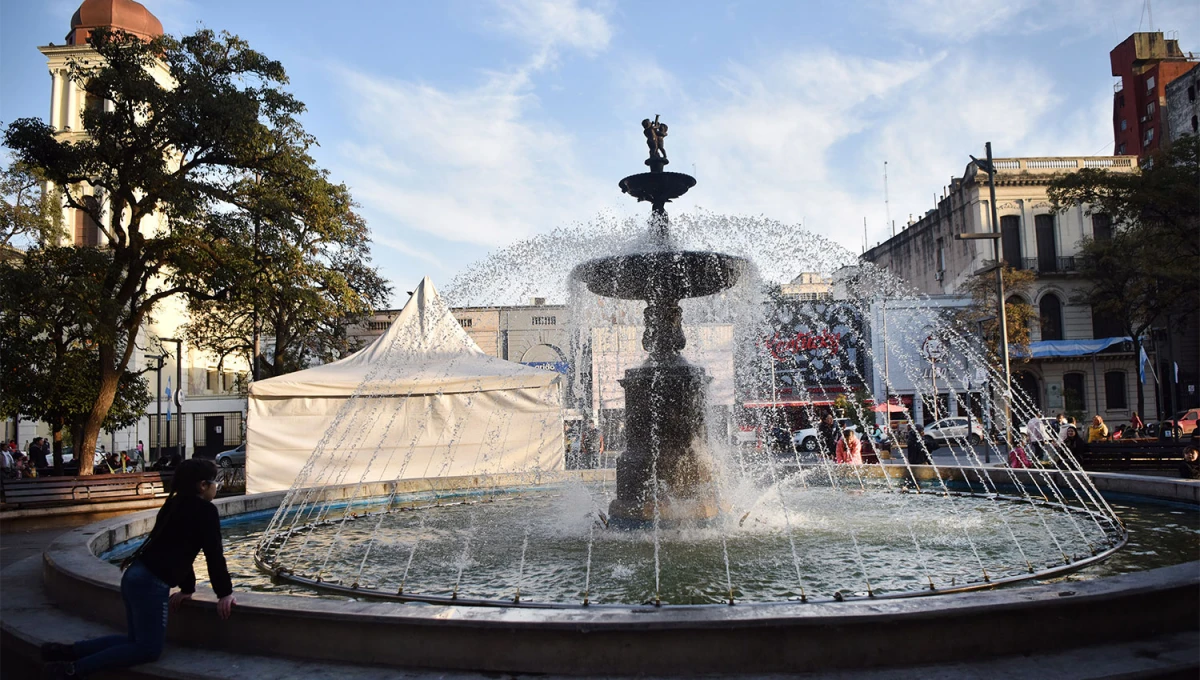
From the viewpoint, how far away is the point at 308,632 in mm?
3900

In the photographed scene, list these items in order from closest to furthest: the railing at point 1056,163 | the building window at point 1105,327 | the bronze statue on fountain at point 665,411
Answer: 1. the bronze statue on fountain at point 665,411
2. the building window at point 1105,327
3. the railing at point 1056,163

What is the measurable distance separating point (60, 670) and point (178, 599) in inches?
22.4

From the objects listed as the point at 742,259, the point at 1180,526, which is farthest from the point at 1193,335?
the point at 742,259

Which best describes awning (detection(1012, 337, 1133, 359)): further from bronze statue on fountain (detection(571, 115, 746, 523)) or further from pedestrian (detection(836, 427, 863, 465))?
bronze statue on fountain (detection(571, 115, 746, 523))

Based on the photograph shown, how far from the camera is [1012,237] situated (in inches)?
1468

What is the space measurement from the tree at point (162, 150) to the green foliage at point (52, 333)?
32 centimetres

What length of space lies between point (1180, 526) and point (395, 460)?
12370mm

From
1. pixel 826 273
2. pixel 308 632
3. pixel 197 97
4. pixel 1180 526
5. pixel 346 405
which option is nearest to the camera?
pixel 308 632

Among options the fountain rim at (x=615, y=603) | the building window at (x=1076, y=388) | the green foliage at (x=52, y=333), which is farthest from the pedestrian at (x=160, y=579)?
the building window at (x=1076, y=388)

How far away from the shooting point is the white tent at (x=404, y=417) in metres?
14.8

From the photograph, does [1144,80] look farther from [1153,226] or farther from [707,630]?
[707,630]

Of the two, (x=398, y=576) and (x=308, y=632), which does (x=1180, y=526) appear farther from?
(x=308, y=632)

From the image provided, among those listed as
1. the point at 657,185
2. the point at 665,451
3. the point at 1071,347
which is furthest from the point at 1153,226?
the point at 665,451

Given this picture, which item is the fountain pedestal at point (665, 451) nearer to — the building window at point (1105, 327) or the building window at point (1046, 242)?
the building window at point (1046, 242)
